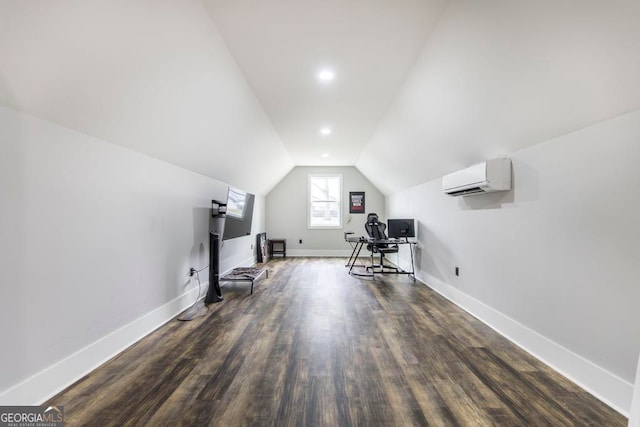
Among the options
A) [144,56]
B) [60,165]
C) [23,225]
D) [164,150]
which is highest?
[144,56]

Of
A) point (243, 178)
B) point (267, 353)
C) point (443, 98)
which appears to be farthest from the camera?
point (243, 178)

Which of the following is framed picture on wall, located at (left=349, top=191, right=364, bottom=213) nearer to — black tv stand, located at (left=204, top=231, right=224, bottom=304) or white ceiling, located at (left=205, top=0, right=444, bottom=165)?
white ceiling, located at (left=205, top=0, right=444, bottom=165)

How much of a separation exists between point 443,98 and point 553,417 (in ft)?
8.63

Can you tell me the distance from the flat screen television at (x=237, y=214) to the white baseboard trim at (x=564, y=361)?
136 inches

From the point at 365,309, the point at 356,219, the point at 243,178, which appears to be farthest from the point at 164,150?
the point at 356,219

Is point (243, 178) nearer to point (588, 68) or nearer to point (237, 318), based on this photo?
point (237, 318)

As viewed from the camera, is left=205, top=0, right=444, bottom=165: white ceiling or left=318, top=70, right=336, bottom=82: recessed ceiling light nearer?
left=205, top=0, right=444, bottom=165: white ceiling

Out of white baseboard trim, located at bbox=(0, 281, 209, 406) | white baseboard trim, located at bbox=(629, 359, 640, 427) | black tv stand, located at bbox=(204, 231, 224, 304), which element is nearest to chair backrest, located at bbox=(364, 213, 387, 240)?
black tv stand, located at bbox=(204, 231, 224, 304)

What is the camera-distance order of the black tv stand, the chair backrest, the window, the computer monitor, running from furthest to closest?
the window < the chair backrest < the computer monitor < the black tv stand

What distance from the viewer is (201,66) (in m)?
2.33

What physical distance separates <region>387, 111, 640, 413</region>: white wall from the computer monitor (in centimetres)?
208

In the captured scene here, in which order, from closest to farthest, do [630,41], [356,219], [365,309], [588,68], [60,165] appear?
1. [630,41]
2. [588,68]
3. [60,165]
4. [365,309]
5. [356,219]

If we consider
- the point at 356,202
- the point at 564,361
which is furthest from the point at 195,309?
the point at 356,202

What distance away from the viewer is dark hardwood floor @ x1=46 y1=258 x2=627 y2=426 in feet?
5.05
